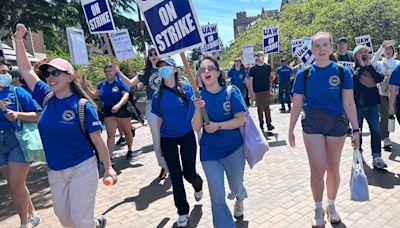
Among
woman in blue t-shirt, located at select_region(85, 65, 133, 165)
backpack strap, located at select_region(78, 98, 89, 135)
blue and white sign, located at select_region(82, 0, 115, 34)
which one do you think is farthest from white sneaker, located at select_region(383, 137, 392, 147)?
backpack strap, located at select_region(78, 98, 89, 135)

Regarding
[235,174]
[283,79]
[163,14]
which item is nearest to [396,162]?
[235,174]

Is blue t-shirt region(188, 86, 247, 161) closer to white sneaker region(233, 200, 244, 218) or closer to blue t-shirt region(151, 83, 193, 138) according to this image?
blue t-shirt region(151, 83, 193, 138)

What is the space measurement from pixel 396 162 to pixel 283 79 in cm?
930

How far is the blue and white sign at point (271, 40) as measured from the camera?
1256cm

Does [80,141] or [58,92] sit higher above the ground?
[58,92]

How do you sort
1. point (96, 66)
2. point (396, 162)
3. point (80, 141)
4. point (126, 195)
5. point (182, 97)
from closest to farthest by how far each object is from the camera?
point (80, 141) → point (182, 97) → point (126, 195) → point (396, 162) → point (96, 66)

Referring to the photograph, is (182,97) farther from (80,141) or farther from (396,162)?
(396,162)

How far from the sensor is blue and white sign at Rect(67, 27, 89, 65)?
24.4 feet

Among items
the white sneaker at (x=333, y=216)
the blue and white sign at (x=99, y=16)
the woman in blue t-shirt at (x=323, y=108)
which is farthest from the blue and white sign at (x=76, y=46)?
the white sneaker at (x=333, y=216)

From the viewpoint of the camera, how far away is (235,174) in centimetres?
394

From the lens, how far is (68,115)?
334cm

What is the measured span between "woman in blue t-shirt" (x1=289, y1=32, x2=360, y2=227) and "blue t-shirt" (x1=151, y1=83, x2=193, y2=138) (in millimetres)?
1319

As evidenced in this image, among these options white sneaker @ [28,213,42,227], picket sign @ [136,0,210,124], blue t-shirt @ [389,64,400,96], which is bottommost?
white sneaker @ [28,213,42,227]

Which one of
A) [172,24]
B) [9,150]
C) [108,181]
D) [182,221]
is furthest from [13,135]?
[172,24]
